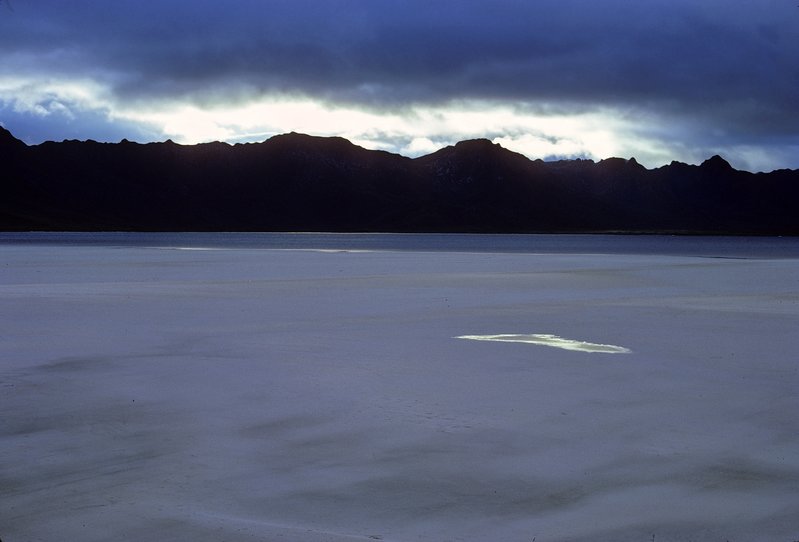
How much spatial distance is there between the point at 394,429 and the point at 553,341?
8.66 meters

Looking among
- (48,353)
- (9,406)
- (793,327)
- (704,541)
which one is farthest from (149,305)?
(704,541)

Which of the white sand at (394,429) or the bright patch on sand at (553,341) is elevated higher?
the bright patch on sand at (553,341)

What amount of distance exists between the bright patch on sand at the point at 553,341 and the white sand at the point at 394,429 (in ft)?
1.24

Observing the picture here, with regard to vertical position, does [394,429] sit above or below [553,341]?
below

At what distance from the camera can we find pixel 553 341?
62.5 ft

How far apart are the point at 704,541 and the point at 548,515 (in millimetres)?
1350

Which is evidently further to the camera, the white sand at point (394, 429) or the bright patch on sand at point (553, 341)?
the bright patch on sand at point (553, 341)

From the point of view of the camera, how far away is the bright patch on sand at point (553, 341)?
17.9m

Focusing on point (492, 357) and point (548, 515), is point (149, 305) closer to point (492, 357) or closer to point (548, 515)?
point (492, 357)

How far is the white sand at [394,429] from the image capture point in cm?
789

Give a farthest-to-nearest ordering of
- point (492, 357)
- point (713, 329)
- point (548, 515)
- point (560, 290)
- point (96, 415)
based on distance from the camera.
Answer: point (560, 290)
point (713, 329)
point (492, 357)
point (96, 415)
point (548, 515)

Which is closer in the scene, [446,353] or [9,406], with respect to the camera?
[9,406]

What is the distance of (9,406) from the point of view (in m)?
12.2

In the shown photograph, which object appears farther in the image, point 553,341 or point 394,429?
point 553,341
